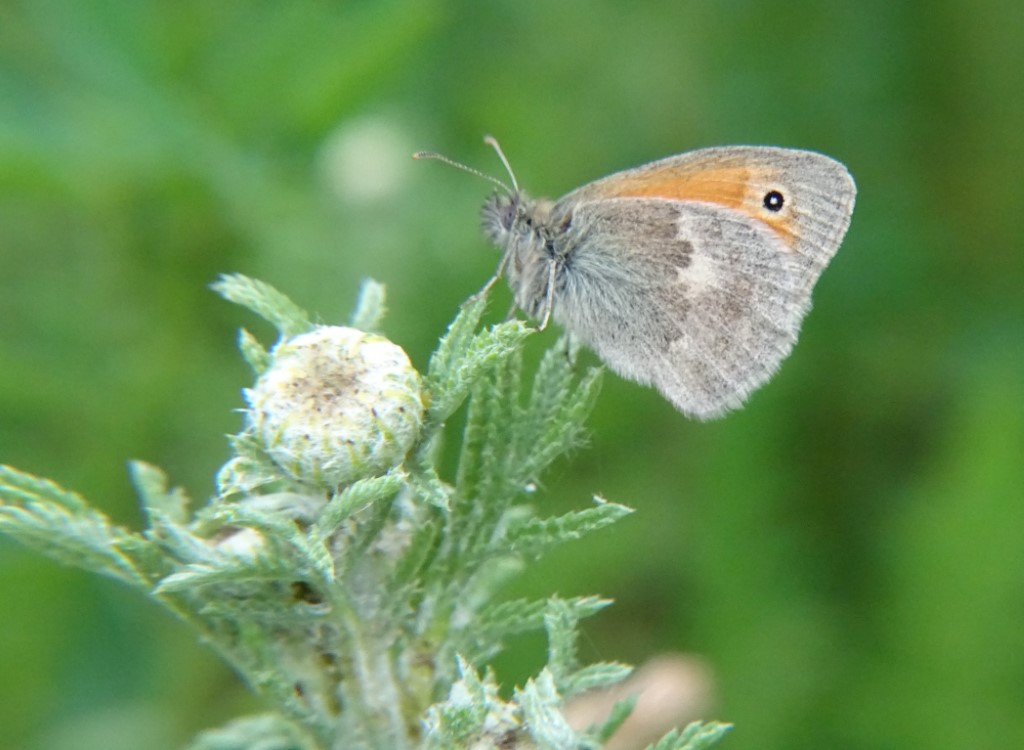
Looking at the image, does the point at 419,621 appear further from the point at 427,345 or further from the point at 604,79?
the point at 604,79

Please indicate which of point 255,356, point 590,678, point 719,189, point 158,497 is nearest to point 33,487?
point 158,497

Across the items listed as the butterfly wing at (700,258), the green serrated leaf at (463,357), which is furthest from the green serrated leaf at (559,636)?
the butterfly wing at (700,258)

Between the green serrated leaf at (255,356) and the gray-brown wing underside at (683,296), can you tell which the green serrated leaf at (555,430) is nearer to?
the green serrated leaf at (255,356)

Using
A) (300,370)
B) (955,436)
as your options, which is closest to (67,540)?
(300,370)

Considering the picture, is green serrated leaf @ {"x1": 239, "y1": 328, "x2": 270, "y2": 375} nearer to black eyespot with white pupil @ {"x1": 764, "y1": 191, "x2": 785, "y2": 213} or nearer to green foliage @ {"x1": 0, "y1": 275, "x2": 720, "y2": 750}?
green foliage @ {"x1": 0, "y1": 275, "x2": 720, "y2": 750}

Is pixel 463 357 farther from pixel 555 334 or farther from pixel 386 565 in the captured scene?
pixel 555 334

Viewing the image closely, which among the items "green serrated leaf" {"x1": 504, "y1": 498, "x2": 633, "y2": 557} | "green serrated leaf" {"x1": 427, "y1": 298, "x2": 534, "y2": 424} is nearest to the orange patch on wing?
"green serrated leaf" {"x1": 427, "y1": 298, "x2": 534, "y2": 424}

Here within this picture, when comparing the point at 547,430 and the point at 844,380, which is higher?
the point at 844,380
